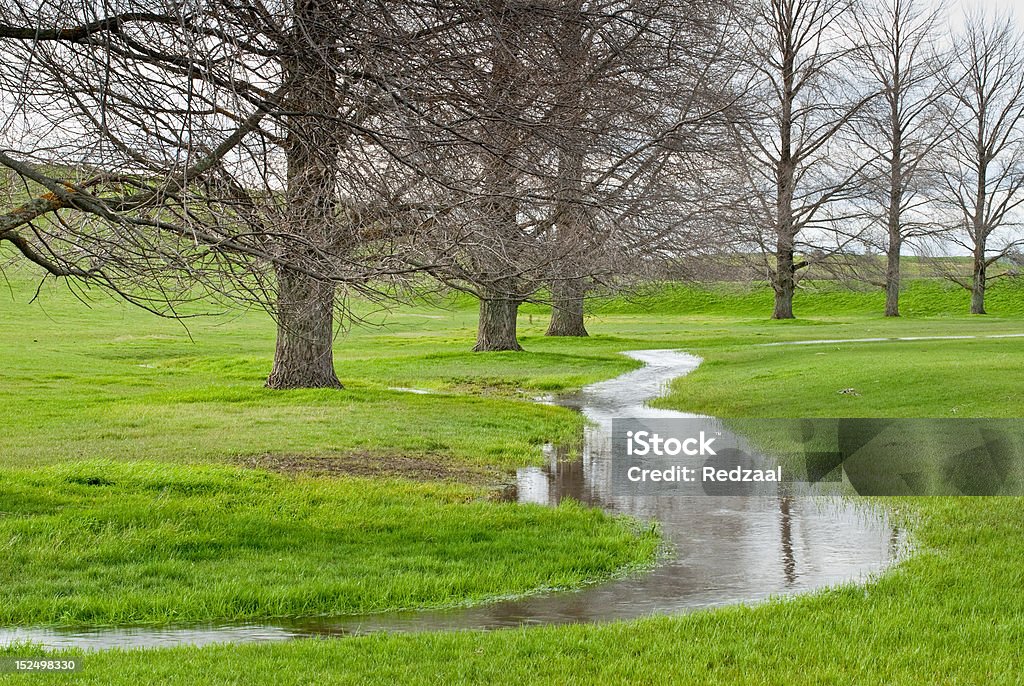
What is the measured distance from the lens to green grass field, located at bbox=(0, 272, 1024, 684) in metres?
5.37

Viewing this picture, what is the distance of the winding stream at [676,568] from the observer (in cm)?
621

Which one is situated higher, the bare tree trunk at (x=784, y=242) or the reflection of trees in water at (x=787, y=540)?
the bare tree trunk at (x=784, y=242)

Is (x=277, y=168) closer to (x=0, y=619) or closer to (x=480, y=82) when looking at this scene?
(x=480, y=82)

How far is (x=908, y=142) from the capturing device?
1545 inches

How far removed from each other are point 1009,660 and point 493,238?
13.4 ft

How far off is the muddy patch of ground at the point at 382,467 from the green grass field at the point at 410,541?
71 mm

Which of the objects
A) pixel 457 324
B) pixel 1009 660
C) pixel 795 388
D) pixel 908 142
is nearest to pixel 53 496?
pixel 1009 660

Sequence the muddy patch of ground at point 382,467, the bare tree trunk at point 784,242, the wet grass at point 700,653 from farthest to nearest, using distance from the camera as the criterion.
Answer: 1. the bare tree trunk at point 784,242
2. the muddy patch of ground at point 382,467
3. the wet grass at point 700,653

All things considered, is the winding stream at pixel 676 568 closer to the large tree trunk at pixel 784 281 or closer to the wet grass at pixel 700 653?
the wet grass at pixel 700 653

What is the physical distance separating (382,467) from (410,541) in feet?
11.2

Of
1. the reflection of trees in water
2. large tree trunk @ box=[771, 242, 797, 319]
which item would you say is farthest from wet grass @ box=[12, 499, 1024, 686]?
large tree trunk @ box=[771, 242, 797, 319]

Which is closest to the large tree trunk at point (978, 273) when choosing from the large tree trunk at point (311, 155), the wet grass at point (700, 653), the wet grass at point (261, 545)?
the wet grass at point (261, 545)

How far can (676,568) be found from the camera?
7867mm

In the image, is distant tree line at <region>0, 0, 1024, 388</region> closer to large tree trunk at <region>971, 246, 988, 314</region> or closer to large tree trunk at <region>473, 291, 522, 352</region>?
large tree trunk at <region>473, 291, 522, 352</region>
